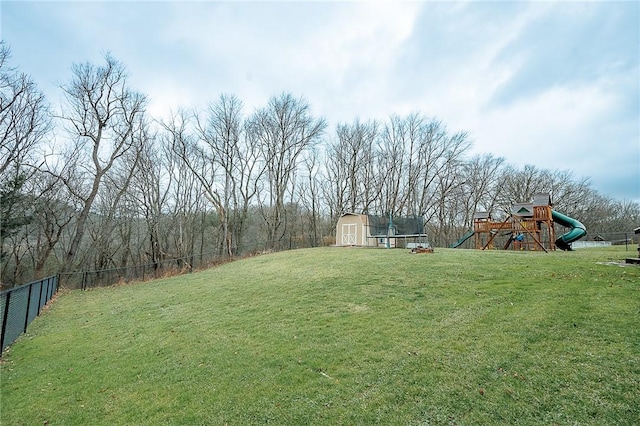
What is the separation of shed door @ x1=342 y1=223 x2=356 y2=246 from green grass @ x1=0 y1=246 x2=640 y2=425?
14.0 meters

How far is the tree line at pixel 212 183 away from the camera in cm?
1891

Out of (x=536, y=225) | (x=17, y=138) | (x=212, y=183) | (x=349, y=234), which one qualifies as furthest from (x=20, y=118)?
(x=536, y=225)

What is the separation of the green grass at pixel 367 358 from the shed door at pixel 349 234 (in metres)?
14.0

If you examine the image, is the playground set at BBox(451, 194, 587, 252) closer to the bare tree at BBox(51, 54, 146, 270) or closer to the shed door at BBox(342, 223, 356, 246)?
the shed door at BBox(342, 223, 356, 246)

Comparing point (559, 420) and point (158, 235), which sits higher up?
point (158, 235)

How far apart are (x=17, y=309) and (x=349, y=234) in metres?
17.7

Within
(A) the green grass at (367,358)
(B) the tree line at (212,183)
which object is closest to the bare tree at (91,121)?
(B) the tree line at (212,183)

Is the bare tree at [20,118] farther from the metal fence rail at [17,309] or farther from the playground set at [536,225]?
the playground set at [536,225]

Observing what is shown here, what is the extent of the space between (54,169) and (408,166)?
2829 centimetres

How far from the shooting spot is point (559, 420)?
279 cm

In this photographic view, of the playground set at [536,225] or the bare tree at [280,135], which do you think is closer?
the playground set at [536,225]

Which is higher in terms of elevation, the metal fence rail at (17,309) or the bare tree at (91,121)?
the bare tree at (91,121)

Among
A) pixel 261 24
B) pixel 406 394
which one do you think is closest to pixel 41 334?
pixel 406 394

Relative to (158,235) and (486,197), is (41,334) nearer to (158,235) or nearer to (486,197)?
(158,235)
